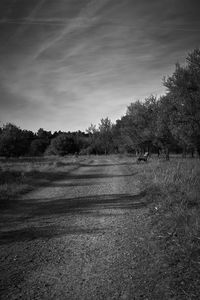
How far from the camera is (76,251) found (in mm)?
5176

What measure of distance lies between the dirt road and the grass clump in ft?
1.53

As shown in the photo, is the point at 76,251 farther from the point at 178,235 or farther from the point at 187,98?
the point at 187,98

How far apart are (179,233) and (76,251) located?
9.04ft

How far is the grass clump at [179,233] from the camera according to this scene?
3.91 m

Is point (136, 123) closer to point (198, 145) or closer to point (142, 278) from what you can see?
point (198, 145)

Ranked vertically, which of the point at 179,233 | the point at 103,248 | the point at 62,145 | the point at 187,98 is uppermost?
the point at 187,98

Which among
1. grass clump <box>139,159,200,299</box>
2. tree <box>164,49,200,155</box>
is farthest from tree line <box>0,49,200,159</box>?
grass clump <box>139,159,200,299</box>

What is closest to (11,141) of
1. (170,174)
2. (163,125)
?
(163,125)

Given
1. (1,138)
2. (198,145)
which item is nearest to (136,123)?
(198,145)

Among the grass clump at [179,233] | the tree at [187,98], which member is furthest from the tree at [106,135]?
the grass clump at [179,233]

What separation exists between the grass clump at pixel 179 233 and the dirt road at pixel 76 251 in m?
0.47

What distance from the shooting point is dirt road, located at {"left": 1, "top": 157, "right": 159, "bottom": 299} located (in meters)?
3.80

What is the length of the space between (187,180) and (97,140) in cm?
8413

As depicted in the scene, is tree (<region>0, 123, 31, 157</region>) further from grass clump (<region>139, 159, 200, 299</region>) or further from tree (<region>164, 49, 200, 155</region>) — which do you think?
grass clump (<region>139, 159, 200, 299</region>)
